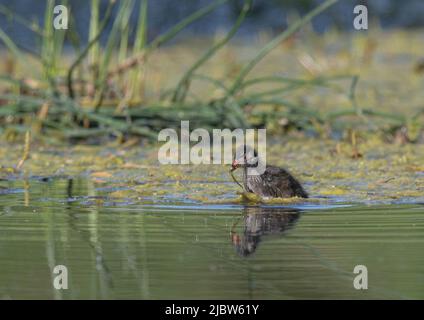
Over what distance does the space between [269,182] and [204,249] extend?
1.73m

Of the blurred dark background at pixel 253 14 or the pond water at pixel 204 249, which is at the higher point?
the blurred dark background at pixel 253 14

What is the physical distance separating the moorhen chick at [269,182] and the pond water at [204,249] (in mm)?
337

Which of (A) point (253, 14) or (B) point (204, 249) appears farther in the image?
(A) point (253, 14)

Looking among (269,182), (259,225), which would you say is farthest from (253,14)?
(259,225)

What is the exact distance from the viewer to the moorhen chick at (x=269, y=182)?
641 cm

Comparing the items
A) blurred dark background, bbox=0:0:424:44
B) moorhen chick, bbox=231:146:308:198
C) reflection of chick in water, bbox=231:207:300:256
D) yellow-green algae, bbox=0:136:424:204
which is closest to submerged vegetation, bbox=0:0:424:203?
yellow-green algae, bbox=0:136:424:204

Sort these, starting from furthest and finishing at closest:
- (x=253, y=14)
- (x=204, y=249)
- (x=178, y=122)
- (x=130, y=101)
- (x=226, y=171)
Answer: (x=253, y=14) → (x=130, y=101) → (x=178, y=122) → (x=226, y=171) → (x=204, y=249)

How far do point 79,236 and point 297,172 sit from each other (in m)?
2.62

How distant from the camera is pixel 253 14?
15.0m

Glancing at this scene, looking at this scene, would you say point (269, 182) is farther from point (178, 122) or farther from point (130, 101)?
point (130, 101)

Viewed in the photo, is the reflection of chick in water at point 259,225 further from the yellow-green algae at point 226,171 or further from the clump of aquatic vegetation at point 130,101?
the clump of aquatic vegetation at point 130,101

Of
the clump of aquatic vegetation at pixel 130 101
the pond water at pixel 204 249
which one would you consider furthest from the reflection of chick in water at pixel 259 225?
the clump of aquatic vegetation at pixel 130 101

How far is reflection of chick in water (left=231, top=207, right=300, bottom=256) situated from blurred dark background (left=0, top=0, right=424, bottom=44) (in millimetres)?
8171
